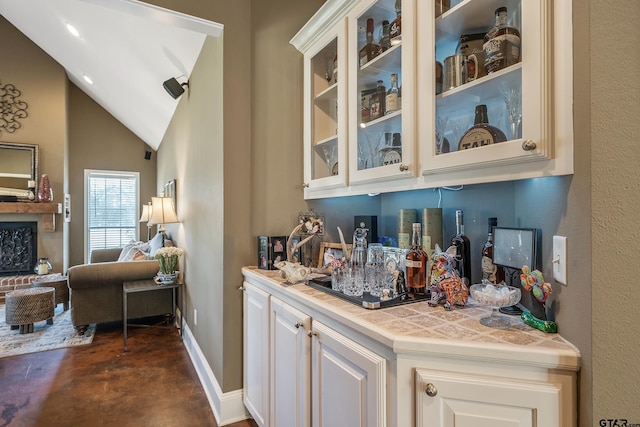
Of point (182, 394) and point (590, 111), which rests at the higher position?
point (590, 111)

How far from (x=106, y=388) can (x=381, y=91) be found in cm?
283

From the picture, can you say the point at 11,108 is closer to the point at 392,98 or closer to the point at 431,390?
the point at 392,98

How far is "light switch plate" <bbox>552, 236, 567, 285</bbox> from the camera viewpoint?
0.83m

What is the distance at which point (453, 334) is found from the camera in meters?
0.90

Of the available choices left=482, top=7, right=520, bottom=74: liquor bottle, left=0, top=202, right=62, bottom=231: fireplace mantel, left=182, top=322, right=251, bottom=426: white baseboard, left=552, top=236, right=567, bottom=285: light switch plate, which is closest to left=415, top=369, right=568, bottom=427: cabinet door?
left=552, top=236, right=567, bottom=285: light switch plate

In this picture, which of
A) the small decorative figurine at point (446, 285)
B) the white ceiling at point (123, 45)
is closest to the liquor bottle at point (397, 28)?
the small decorative figurine at point (446, 285)

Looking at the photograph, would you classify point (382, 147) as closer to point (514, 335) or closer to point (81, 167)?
point (514, 335)

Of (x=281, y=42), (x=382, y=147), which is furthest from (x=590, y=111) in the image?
(x=281, y=42)

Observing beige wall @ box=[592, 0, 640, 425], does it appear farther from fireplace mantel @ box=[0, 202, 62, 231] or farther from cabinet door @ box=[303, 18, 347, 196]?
fireplace mantel @ box=[0, 202, 62, 231]

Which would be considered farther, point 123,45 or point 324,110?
point 123,45

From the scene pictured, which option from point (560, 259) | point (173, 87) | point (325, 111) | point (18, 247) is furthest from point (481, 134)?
point (18, 247)

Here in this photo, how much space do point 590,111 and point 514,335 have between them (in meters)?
0.58

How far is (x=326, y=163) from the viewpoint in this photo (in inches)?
75.8

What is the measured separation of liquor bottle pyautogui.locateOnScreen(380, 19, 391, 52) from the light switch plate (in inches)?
41.0
